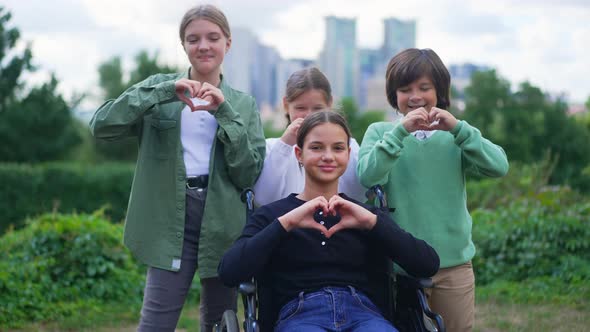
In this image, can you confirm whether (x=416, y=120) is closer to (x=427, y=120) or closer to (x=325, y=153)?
(x=427, y=120)

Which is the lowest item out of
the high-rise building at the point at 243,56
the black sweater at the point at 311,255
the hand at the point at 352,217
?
the black sweater at the point at 311,255

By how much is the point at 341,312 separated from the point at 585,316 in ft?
10.2

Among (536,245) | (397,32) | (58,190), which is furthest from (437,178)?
(397,32)

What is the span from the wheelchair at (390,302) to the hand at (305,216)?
0.92ft

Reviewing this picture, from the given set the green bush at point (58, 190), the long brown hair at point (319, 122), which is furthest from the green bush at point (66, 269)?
the green bush at point (58, 190)

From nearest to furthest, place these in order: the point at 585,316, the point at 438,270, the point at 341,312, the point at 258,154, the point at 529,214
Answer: the point at 341,312, the point at 438,270, the point at 258,154, the point at 585,316, the point at 529,214

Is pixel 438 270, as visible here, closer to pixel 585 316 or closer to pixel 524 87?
pixel 585 316

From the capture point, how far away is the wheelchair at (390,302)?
9.10ft

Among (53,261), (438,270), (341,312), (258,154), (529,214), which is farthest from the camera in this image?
(529,214)

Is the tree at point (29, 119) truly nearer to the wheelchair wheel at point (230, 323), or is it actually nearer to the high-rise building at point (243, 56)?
the wheelchair wheel at point (230, 323)

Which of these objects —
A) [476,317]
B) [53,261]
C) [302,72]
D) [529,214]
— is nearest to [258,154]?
[302,72]

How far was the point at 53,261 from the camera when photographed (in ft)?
18.9

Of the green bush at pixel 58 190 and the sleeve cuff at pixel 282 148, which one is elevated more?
the sleeve cuff at pixel 282 148

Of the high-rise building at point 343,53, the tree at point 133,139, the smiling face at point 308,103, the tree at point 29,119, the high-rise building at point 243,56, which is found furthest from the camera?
the high-rise building at point 343,53
